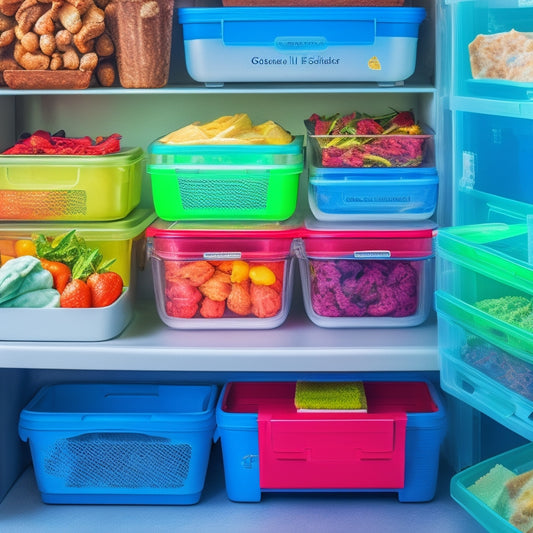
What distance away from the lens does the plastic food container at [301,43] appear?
1929 mm

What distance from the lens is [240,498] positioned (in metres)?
2.01

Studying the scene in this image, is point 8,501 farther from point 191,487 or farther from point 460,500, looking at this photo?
point 460,500

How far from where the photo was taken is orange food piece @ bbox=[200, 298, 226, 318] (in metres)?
1.97

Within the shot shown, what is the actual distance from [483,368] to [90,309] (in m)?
0.80

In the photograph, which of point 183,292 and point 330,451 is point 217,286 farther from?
point 330,451

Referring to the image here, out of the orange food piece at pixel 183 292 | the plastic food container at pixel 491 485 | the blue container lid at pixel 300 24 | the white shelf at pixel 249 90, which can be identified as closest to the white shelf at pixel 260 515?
the plastic food container at pixel 491 485

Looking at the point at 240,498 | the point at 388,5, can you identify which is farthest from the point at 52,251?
the point at 388,5

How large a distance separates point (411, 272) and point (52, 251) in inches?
30.9

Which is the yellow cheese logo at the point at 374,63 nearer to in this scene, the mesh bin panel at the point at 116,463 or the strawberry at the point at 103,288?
the strawberry at the point at 103,288

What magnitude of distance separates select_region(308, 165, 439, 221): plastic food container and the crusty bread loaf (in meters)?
0.27

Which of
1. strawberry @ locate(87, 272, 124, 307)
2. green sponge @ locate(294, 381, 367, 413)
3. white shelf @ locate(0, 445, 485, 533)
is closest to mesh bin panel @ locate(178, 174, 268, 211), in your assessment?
strawberry @ locate(87, 272, 124, 307)

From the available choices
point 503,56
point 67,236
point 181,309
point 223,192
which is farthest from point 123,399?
point 503,56

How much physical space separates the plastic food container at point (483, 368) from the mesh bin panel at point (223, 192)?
0.46 m

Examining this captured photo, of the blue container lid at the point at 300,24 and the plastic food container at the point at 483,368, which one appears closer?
the plastic food container at the point at 483,368
